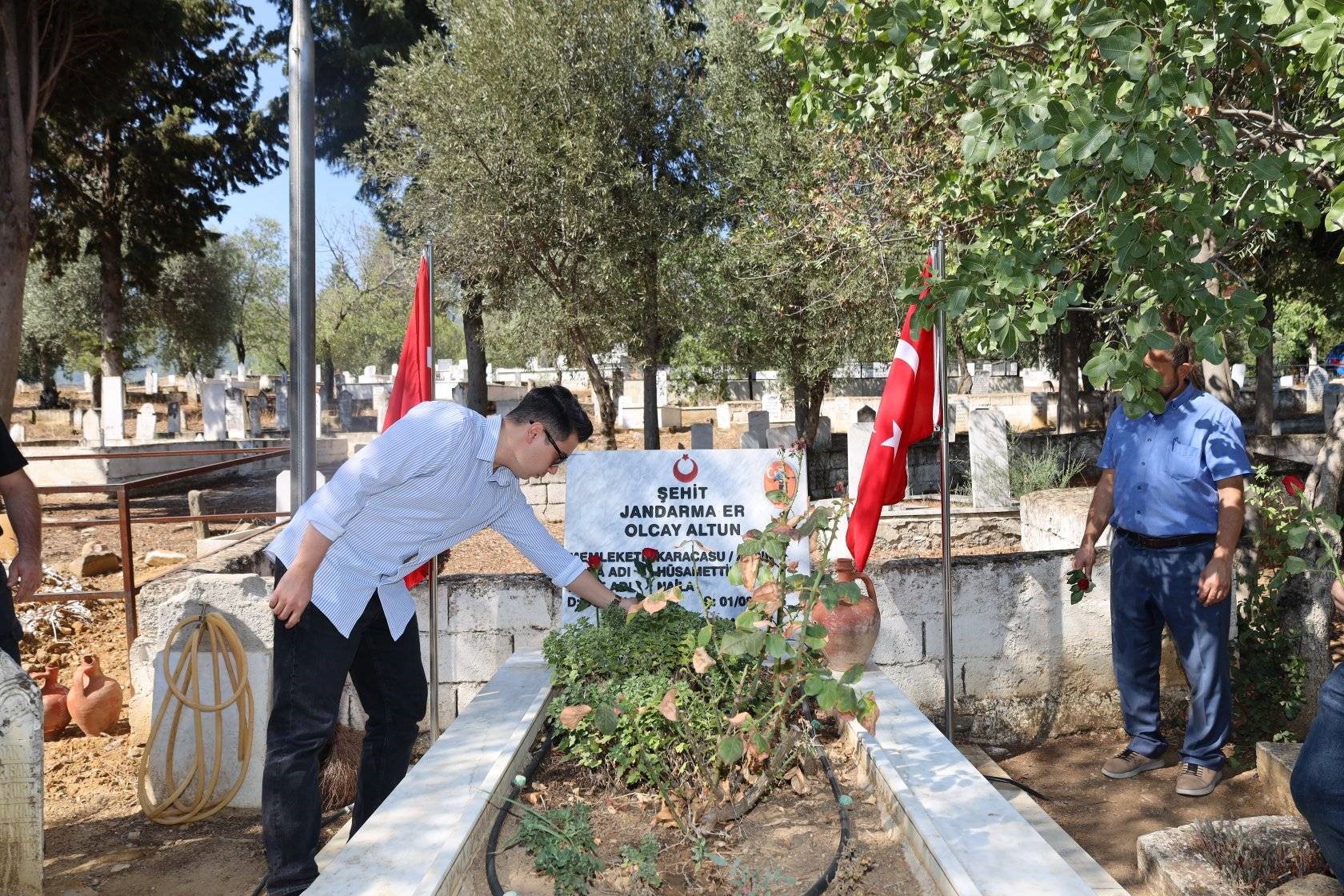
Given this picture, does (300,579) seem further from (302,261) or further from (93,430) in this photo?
(93,430)

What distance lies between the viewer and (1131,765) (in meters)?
4.57

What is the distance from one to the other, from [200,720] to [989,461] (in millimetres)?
7476

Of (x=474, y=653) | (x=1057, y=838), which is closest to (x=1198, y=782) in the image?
(x=1057, y=838)

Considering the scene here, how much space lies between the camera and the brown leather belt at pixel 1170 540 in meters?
4.19

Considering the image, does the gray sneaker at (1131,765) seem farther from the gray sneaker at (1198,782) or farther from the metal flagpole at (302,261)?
the metal flagpole at (302,261)

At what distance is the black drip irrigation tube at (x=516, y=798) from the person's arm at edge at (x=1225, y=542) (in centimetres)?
177

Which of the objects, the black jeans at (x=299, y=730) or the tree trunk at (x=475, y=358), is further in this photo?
the tree trunk at (x=475, y=358)

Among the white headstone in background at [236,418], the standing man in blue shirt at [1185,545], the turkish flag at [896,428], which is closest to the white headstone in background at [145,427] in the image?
the white headstone in background at [236,418]

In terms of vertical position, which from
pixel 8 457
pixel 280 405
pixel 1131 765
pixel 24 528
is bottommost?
pixel 1131 765

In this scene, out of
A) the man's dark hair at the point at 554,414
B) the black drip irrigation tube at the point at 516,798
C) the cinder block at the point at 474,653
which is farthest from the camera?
the cinder block at the point at 474,653

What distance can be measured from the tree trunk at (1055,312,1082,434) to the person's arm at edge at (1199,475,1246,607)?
14.4 metres

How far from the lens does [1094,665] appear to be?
17.3ft

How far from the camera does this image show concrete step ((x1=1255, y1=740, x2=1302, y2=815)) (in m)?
3.60

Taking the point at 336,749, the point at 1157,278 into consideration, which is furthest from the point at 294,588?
the point at 1157,278
